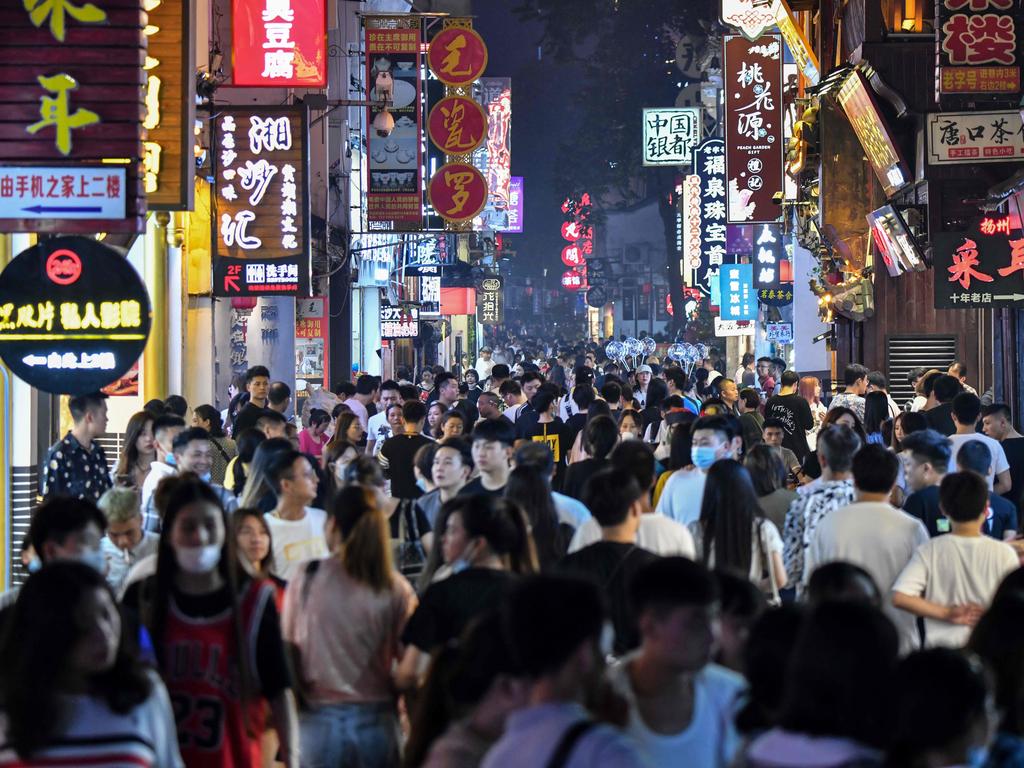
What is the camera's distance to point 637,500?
669 centimetres

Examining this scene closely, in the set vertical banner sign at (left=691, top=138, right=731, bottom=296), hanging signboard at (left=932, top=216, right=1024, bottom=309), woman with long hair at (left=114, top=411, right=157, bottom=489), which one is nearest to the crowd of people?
woman with long hair at (left=114, top=411, right=157, bottom=489)

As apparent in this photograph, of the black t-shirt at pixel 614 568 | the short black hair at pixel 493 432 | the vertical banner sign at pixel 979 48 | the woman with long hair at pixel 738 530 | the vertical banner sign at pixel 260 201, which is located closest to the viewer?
the black t-shirt at pixel 614 568

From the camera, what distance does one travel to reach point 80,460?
10.3 meters

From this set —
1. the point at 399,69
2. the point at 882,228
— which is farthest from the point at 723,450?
the point at 399,69

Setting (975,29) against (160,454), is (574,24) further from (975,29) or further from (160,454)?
(160,454)

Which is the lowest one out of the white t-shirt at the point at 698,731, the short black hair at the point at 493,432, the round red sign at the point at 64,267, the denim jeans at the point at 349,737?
the denim jeans at the point at 349,737

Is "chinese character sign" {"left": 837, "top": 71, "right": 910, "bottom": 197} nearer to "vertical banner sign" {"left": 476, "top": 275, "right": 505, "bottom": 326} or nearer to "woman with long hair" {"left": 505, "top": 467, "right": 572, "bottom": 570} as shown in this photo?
"woman with long hair" {"left": 505, "top": 467, "right": 572, "bottom": 570}

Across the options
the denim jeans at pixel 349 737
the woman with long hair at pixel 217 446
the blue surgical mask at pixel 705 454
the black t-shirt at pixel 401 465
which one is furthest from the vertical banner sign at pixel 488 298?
the denim jeans at pixel 349 737

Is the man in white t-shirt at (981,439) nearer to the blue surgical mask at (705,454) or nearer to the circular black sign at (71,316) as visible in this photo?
the blue surgical mask at (705,454)

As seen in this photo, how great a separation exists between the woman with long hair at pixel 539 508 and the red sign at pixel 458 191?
73.0 feet

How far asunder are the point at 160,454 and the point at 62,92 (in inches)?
95.7

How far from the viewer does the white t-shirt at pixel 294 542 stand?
24.7 ft

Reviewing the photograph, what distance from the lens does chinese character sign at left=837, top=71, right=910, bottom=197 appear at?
2031cm

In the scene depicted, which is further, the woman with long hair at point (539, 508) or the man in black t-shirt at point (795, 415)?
the man in black t-shirt at point (795, 415)
